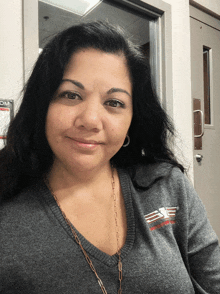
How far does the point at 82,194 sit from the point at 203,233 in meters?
0.42

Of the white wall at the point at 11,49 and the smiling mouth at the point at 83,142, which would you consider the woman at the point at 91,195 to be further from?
the white wall at the point at 11,49

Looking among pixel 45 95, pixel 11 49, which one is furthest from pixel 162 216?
pixel 11 49

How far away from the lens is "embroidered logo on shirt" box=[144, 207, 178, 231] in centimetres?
73

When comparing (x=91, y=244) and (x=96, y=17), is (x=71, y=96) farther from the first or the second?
(x=96, y=17)

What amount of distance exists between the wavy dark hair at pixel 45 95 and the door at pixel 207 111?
131cm

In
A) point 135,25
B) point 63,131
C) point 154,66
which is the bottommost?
point 63,131

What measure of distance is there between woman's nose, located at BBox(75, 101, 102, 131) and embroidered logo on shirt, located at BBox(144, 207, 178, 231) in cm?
33

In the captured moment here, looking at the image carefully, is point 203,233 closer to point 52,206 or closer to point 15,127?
point 52,206

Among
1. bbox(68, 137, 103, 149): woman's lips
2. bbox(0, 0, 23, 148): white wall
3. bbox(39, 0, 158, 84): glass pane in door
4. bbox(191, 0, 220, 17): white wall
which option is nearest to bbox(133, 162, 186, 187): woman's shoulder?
bbox(68, 137, 103, 149): woman's lips

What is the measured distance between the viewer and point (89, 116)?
62cm

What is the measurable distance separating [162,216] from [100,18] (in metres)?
1.43

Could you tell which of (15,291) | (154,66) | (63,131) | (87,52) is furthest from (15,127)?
(154,66)

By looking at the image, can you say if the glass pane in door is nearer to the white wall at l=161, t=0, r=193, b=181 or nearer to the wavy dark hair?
the white wall at l=161, t=0, r=193, b=181

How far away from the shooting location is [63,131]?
627 millimetres
